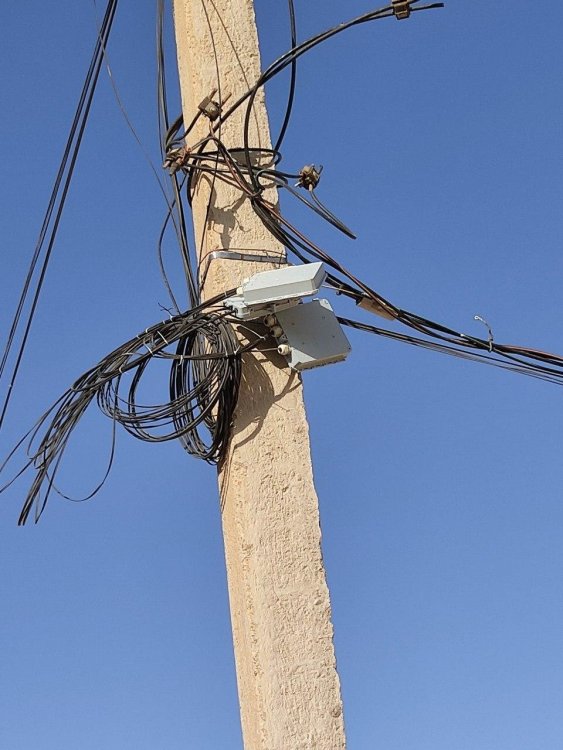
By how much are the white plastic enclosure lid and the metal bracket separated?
0.27 meters

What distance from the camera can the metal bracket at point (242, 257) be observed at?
4.38 metres

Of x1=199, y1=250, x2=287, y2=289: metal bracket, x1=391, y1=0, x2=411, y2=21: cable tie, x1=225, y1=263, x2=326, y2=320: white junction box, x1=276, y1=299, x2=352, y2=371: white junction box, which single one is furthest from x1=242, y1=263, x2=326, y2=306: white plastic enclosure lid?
x1=391, y1=0, x2=411, y2=21: cable tie

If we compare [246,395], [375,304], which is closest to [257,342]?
[246,395]

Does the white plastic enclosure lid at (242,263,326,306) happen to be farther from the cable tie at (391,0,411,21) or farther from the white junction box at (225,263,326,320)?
the cable tie at (391,0,411,21)

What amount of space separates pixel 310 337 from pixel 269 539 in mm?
746

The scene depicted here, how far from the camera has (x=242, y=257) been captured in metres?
4.39

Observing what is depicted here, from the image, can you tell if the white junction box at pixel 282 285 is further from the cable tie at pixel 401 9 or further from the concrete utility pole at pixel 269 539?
the cable tie at pixel 401 9

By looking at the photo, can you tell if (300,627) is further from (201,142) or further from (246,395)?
(201,142)

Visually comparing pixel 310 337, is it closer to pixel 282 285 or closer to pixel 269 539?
pixel 282 285

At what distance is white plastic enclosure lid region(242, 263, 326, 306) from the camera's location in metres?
4.12

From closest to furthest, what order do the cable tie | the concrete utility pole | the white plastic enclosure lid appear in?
the concrete utility pole
the white plastic enclosure lid
the cable tie

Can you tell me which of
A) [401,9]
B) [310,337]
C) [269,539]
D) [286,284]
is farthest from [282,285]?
[401,9]

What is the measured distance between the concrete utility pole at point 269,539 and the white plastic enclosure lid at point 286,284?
8.9 inches

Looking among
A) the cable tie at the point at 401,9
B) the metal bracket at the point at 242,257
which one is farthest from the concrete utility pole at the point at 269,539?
the cable tie at the point at 401,9
